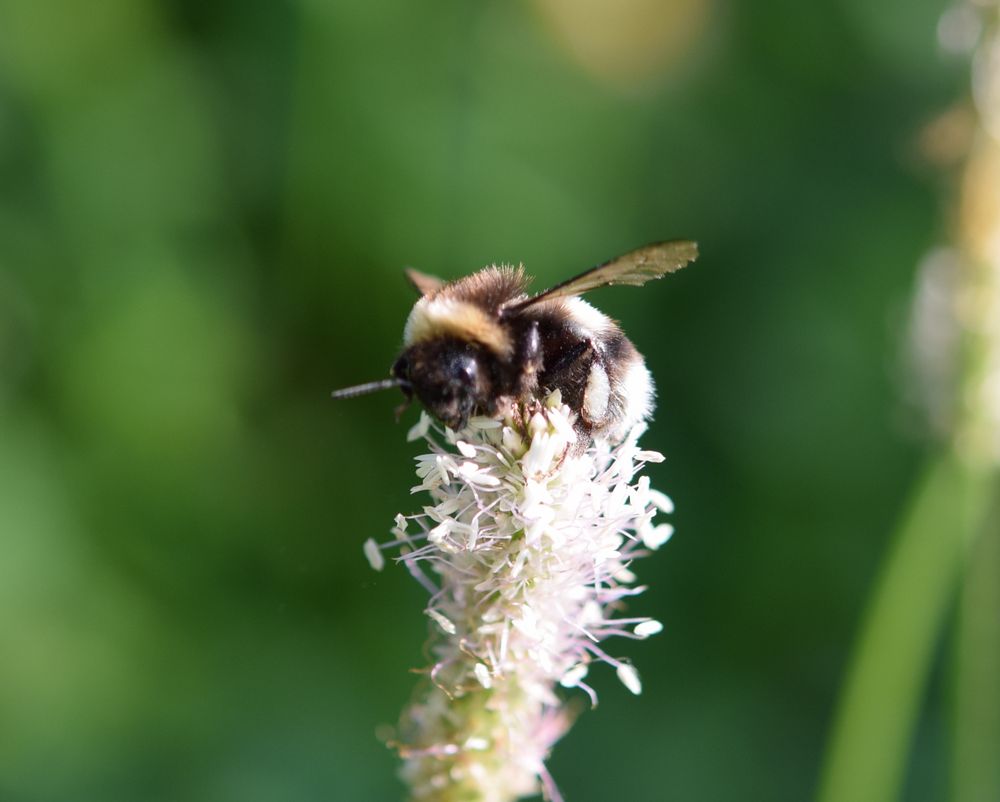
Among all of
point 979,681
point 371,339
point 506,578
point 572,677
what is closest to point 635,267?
point 506,578

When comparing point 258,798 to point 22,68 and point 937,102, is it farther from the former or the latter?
point 937,102

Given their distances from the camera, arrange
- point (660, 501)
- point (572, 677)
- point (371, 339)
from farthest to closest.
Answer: point (371, 339), point (660, 501), point (572, 677)

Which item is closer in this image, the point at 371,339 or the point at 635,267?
the point at 635,267

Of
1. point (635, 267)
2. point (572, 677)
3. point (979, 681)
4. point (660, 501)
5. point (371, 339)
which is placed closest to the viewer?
point (635, 267)

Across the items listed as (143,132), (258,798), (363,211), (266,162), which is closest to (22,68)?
(143,132)

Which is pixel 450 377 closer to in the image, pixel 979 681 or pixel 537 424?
pixel 537 424

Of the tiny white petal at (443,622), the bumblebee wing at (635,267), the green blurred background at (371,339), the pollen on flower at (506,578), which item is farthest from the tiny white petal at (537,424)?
the green blurred background at (371,339)

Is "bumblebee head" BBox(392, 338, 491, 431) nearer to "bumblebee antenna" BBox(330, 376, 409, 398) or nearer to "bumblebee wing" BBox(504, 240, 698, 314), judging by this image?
"bumblebee antenna" BBox(330, 376, 409, 398)
